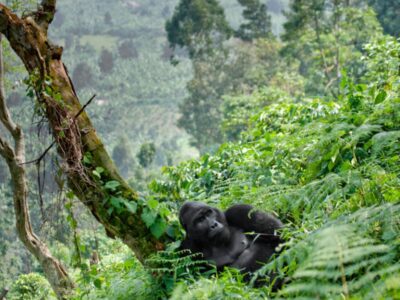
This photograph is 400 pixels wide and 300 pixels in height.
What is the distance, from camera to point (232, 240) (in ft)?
12.1

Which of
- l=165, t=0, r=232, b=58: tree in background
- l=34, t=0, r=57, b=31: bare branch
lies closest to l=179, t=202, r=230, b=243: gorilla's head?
l=34, t=0, r=57, b=31: bare branch

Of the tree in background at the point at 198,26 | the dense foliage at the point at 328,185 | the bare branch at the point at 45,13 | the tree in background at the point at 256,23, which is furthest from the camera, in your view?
the tree in background at the point at 256,23

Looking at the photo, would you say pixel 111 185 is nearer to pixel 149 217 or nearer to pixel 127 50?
pixel 149 217

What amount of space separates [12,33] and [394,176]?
7.46 ft

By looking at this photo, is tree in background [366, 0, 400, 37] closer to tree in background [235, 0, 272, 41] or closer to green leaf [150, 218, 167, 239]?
tree in background [235, 0, 272, 41]

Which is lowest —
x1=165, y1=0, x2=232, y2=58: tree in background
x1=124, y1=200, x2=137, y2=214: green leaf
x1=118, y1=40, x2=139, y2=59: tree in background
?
x1=124, y1=200, x2=137, y2=214: green leaf

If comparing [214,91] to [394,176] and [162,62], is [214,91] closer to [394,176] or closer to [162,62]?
[394,176]

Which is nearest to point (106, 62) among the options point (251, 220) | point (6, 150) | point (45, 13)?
point (6, 150)

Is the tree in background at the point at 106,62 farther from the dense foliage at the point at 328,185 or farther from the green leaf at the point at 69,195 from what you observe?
the green leaf at the point at 69,195

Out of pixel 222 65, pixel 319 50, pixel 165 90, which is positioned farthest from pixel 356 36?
pixel 165 90

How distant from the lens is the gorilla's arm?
355cm

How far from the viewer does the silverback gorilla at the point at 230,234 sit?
356cm

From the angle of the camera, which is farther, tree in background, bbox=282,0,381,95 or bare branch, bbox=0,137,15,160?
tree in background, bbox=282,0,381,95

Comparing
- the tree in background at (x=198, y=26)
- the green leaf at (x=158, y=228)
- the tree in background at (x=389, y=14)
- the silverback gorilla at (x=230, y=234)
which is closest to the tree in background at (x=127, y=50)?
the tree in background at (x=198, y=26)
